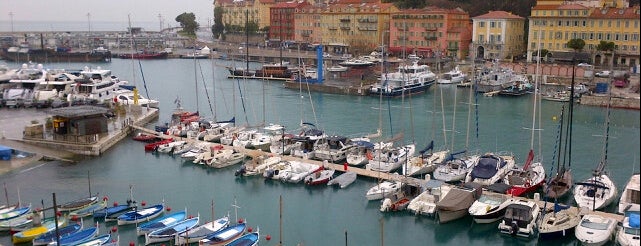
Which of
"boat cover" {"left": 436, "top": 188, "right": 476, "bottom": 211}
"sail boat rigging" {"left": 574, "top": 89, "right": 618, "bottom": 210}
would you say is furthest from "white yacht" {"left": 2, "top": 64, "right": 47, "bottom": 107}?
"sail boat rigging" {"left": 574, "top": 89, "right": 618, "bottom": 210}

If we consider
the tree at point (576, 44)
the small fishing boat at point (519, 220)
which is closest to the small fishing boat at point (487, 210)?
the small fishing boat at point (519, 220)

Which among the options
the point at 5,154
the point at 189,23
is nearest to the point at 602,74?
the point at 5,154

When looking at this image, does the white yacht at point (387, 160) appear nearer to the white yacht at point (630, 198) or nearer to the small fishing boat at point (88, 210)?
the white yacht at point (630, 198)

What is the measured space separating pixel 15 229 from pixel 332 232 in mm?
7646

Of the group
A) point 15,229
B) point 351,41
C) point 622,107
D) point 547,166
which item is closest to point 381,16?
point 351,41

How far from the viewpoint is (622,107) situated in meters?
30.9

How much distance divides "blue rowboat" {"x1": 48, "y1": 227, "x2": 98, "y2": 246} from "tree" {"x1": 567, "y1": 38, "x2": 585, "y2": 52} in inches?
1512

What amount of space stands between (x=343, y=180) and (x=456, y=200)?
419cm

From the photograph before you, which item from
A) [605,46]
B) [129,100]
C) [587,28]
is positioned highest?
[587,28]

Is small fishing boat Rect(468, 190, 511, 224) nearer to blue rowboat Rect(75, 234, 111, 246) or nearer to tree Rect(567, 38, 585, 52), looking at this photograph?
blue rowboat Rect(75, 234, 111, 246)

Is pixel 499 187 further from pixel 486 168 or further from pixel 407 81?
pixel 407 81

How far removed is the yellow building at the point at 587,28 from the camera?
4100cm

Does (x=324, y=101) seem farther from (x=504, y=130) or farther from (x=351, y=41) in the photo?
(x=351, y=41)

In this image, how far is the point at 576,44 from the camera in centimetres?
4291
